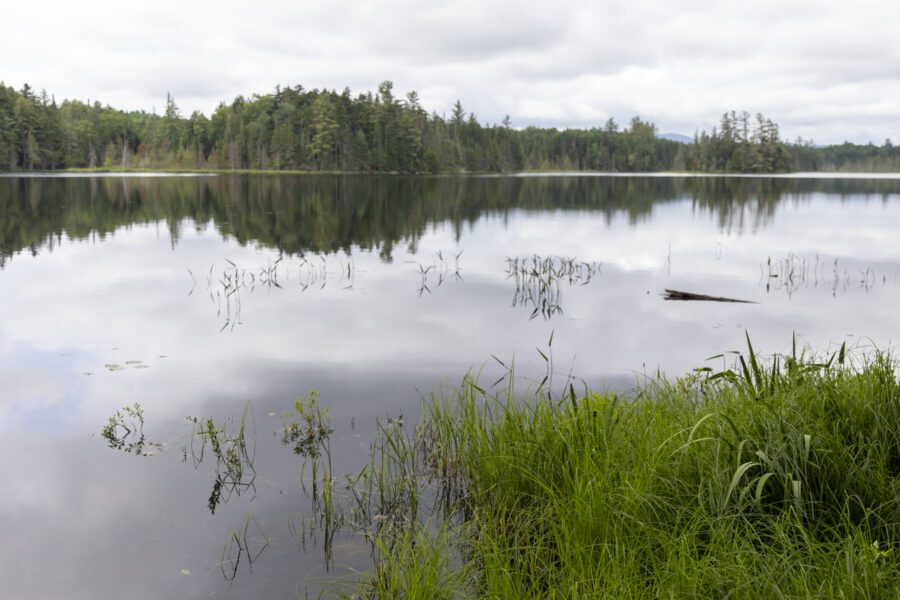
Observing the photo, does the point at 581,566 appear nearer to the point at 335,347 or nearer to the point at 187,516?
the point at 187,516

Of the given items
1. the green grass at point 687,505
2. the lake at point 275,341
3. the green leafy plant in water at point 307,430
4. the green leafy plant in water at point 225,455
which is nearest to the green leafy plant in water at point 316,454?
the green leafy plant in water at point 307,430

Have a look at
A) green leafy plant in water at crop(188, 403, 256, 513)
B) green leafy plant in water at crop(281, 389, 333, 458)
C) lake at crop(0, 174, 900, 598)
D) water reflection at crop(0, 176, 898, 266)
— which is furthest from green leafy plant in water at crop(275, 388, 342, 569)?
water reflection at crop(0, 176, 898, 266)

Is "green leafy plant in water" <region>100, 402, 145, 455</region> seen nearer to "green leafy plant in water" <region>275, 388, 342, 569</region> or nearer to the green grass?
"green leafy plant in water" <region>275, 388, 342, 569</region>

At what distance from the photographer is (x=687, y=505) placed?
5242 millimetres

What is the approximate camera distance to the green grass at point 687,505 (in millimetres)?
4320

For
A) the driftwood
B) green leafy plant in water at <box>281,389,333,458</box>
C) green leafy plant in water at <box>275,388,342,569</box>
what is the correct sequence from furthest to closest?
the driftwood < green leafy plant in water at <box>281,389,333,458</box> < green leafy plant in water at <box>275,388,342,569</box>

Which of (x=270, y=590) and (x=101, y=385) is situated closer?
(x=270, y=590)

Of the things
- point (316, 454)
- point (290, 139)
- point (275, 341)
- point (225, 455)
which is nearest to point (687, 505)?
point (316, 454)

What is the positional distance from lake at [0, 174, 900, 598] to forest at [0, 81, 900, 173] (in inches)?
4006

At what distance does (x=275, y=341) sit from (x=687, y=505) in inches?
384

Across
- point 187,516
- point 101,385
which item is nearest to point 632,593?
point 187,516

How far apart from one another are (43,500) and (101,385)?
3.86 metres

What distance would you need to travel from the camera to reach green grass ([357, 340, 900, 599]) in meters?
4.32

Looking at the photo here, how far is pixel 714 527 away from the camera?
488 cm
